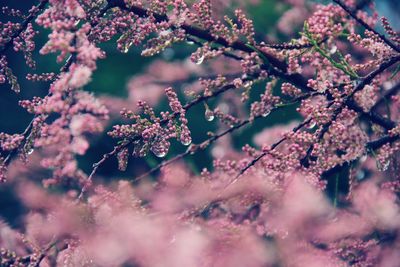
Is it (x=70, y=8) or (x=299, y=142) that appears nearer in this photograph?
(x=70, y=8)

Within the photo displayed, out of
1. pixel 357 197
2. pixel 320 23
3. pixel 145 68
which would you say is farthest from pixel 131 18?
pixel 145 68

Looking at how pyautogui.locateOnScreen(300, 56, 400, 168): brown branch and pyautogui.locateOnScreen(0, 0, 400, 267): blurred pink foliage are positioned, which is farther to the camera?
pyautogui.locateOnScreen(300, 56, 400, 168): brown branch

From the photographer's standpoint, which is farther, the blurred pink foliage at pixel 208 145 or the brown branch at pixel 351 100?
the brown branch at pixel 351 100

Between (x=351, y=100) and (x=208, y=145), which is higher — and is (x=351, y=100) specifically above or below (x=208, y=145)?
above

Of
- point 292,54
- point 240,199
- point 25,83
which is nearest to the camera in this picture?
point 292,54

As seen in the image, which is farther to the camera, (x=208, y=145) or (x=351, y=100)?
(x=208, y=145)

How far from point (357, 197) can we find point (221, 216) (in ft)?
2.57

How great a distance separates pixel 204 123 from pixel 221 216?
2450 millimetres

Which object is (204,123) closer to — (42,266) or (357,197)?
(357,197)

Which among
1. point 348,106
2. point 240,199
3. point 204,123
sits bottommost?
point 204,123

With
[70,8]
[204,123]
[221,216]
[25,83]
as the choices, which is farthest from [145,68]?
[70,8]

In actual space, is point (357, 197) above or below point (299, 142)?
below

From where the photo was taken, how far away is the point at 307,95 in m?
1.63

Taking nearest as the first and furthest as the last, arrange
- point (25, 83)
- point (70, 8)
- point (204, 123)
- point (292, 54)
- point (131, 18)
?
point (70, 8), point (131, 18), point (292, 54), point (25, 83), point (204, 123)
